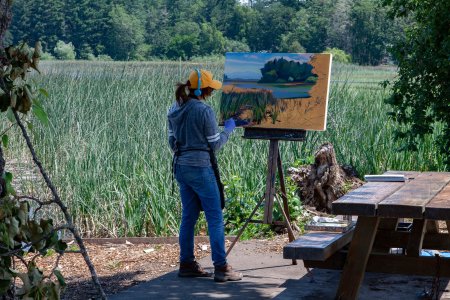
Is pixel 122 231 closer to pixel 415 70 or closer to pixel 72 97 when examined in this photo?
pixel 415 70

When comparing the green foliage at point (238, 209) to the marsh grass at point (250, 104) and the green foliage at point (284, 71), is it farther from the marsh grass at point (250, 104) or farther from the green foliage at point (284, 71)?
the green foliage at point (284, 71)

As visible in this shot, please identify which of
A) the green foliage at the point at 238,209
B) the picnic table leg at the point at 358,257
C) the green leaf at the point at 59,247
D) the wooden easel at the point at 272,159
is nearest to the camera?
the green leaf at the point at 59,247

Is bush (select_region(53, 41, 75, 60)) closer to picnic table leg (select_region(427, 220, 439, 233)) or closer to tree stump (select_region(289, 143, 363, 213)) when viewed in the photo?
tree stump (select_region(289, 143, 363, 213))

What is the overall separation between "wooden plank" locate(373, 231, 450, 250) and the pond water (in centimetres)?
136

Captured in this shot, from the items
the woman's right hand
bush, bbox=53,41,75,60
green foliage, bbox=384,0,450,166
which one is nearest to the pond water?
the woman's right hand

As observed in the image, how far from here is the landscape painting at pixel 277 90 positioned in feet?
23.7

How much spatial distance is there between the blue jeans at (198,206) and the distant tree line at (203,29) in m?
22.1

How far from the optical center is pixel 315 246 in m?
5.32

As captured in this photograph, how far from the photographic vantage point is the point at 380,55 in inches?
1096

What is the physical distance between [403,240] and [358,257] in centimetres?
111

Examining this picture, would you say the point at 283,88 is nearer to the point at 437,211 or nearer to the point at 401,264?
the point at 401,264

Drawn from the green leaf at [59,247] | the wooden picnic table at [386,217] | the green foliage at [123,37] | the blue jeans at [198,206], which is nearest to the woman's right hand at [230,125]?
→ the blue jeans at [198,206]

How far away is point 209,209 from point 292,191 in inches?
96.8

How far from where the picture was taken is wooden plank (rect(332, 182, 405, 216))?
508 cm
